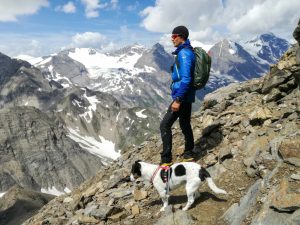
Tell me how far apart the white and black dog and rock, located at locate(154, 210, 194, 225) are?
2.22 feet

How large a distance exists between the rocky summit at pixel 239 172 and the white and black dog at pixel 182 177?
54cm

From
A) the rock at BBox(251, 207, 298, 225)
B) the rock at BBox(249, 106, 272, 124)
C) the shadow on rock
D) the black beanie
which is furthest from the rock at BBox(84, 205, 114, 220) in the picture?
the rock at BBox(249, 106, 272, 124)

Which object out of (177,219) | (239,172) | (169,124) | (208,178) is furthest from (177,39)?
(177,219)

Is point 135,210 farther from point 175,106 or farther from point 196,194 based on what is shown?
point 175,106

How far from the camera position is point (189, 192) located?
Answer: 43.9 ft

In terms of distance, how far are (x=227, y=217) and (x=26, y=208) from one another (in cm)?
15811

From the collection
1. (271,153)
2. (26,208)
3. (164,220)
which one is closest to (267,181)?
(271,153)

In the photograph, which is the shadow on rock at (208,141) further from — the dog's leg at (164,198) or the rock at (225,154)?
the dog's leg at (164,198)

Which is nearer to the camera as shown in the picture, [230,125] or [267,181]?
[267,181]

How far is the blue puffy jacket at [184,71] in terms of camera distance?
1426cm

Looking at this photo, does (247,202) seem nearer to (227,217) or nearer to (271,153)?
(227,217)

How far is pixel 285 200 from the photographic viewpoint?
10453 millimetres

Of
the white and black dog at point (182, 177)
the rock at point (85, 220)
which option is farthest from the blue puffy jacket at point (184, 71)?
the rock at point (85, 220)

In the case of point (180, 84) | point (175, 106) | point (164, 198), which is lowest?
point (164, 198)
